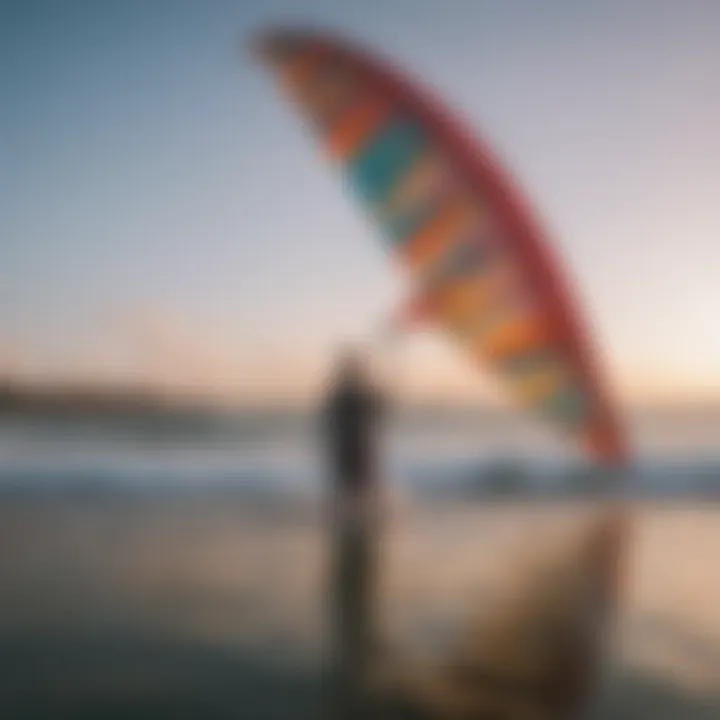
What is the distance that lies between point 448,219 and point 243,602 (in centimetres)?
318

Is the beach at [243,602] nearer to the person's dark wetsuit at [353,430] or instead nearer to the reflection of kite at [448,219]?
the person's dark wetsuit at [353,430]

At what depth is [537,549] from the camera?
4754 millimetres

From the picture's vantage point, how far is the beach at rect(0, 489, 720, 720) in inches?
102

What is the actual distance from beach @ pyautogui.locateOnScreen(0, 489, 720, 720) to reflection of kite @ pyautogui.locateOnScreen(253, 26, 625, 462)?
48.3 inches

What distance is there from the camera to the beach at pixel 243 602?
260 centimetres

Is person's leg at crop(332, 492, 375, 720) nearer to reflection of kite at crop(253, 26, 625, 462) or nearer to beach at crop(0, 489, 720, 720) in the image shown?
beach at crop(0, 489, 720, 720)

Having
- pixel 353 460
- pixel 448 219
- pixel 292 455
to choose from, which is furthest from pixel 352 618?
pixel 292 455

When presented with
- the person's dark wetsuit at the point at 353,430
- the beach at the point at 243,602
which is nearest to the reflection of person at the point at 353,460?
the person's dark wetsuit at the point at 353,430

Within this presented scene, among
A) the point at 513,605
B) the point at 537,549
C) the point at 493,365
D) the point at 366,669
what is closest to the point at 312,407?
the point at 493,365

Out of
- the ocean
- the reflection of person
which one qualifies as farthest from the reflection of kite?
the ocean

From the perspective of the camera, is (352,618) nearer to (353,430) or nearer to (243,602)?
(243,602)

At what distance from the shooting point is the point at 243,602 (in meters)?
3.53

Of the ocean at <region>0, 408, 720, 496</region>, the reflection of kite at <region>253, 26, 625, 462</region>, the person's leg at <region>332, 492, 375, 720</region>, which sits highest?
the reflection of kite at <region>253, 26, 625, 462</region>

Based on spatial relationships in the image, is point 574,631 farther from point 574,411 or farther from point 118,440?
point 118,440
